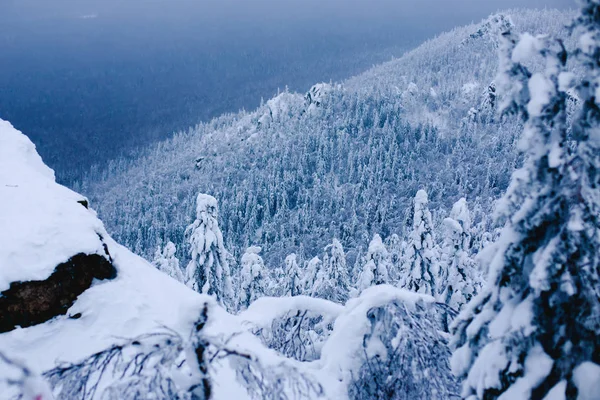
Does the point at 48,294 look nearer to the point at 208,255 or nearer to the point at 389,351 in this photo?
the point at 389,351

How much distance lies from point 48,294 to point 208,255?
50.4 ft

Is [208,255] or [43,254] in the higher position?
[43,254]

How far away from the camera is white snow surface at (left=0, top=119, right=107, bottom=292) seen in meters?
7.36

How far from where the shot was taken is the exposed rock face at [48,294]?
708cm

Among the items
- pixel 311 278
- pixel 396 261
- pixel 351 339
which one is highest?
pixel 351 339

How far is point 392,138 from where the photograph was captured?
179625mm

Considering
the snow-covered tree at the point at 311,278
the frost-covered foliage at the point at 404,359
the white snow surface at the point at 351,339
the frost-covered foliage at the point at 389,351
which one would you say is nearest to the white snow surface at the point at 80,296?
the white snow surface at the point at 351,339

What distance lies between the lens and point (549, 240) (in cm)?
346

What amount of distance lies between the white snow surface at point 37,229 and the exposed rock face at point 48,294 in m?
0.15

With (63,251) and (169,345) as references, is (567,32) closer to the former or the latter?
(169,345)

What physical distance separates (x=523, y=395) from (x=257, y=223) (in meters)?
134

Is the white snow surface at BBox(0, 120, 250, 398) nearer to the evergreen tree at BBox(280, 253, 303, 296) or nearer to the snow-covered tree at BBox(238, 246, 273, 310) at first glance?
the snow-covered tree at BBox(238, 246, 273, 310)

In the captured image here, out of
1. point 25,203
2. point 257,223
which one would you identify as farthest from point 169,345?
point 257,223

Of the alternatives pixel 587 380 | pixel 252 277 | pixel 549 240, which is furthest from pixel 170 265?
pixel 587 380
